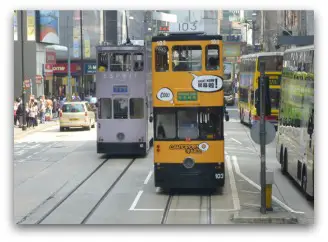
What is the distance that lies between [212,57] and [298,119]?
Result: 2720 mm

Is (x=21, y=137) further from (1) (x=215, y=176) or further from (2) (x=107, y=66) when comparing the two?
(1) (x=215, y=176)

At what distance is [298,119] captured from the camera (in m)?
20.3

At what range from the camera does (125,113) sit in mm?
27828

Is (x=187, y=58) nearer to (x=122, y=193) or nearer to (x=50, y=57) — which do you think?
(x=122, y=193)

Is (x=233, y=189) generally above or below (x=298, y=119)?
below

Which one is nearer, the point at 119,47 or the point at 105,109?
the point at 119,47

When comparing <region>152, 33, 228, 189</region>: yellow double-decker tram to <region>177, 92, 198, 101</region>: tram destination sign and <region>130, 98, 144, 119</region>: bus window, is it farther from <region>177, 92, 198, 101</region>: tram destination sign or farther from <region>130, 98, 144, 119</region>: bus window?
<region>130, 98, 144, 119</region>: bus window

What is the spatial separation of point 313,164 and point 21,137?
18769 mm

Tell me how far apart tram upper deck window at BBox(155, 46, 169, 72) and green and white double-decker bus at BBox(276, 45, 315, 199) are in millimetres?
3282

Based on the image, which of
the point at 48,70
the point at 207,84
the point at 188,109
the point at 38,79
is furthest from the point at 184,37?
the point at 38,79

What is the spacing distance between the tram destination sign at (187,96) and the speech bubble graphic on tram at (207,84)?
162 millimetres

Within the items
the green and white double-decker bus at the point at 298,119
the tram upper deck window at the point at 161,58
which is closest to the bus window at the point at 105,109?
the green and white double-decker bus at the point at 298,119

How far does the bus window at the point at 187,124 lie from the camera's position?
19.6 m
